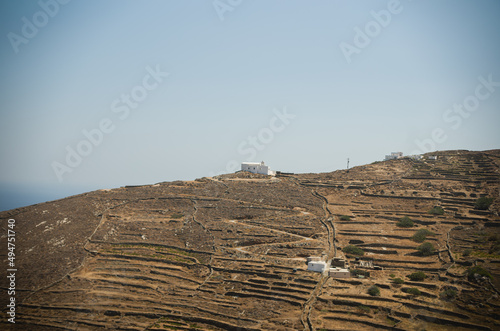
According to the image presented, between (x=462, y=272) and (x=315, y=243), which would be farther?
(x=315, y=243)

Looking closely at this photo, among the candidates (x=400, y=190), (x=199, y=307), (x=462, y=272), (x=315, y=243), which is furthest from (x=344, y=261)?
(x=400, y=190)

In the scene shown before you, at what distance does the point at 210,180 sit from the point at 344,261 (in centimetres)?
3346

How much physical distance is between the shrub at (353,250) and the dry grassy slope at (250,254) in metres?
1.05

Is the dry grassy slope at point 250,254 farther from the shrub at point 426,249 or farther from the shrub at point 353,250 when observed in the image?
the shrub at point 353,250

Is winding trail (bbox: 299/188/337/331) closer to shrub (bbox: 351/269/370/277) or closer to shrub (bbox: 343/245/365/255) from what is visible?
shrub (bbox: 343/245/365/255)

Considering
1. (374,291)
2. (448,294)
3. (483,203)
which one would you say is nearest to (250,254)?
(374,291)

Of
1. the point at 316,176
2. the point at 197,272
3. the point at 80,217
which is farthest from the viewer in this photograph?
the point at 316,176

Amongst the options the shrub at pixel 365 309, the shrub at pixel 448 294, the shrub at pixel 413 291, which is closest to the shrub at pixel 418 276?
the shrub at pixel 413 291

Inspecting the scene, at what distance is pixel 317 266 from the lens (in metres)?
39.0

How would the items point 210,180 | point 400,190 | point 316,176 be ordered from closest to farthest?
point 400,190 → point 210,180 → point 316,176

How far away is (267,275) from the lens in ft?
→ 130

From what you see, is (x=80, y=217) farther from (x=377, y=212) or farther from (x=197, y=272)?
(x=377, y=212)

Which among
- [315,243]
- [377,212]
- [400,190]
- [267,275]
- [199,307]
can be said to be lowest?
[199,307]

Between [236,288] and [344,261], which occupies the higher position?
[344,261]
